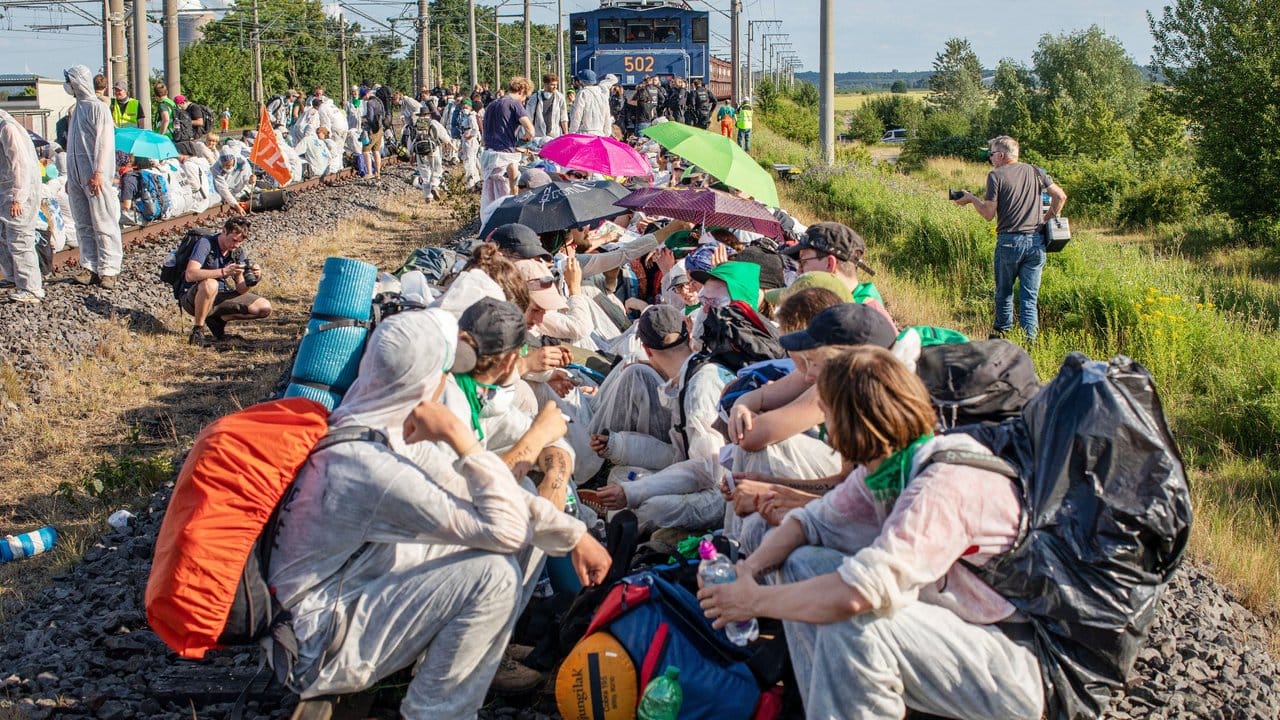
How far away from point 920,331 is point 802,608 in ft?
5.65

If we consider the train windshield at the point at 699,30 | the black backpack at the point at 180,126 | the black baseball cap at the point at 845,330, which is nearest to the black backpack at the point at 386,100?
the train windshield at the point at 699,30

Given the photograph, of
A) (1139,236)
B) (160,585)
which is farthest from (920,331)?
(1139,236)

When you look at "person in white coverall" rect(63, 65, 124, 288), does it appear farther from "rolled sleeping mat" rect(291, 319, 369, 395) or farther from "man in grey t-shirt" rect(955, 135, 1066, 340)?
"man in grey t-shirt" rect(955, 135, 1066, 340)

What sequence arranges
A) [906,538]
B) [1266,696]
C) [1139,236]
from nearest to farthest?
1. [906,538]
2. [1266,696]
3. [1139,236]

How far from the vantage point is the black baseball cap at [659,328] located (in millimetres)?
5180

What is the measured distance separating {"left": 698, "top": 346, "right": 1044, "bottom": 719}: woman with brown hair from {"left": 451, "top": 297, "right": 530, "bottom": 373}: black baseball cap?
113 cm

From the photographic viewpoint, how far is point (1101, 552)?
296 centimetres

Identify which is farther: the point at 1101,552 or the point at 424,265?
the point at 424,265

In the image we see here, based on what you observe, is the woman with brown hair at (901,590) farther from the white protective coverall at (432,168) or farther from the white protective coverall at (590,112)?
the white protective coverall at (432,168)

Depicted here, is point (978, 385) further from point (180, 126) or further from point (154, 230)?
point (180, 126)

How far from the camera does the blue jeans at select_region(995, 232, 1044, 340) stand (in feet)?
32.9

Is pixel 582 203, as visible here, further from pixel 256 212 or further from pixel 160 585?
pixel 256 212

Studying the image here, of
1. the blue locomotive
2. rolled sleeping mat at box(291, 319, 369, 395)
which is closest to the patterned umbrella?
rolled sleeping mat at box(291, 319, 369, 395)

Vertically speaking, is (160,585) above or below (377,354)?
below
